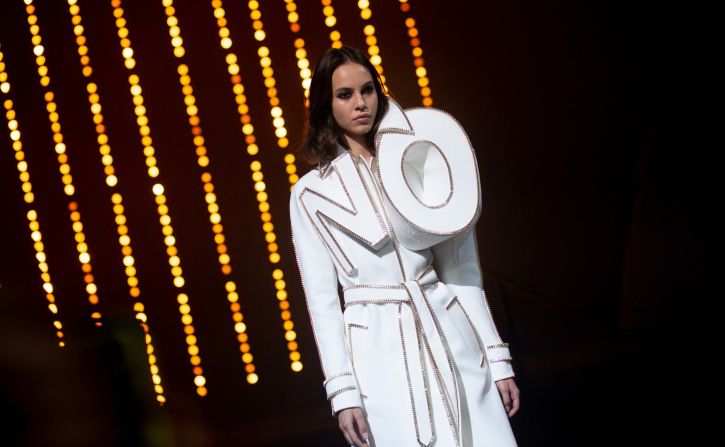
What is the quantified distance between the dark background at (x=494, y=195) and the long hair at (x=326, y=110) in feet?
4.15

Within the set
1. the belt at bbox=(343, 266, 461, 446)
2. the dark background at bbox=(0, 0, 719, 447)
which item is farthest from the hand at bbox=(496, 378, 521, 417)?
the dark background at bbox=(0, 0, 719, 447)

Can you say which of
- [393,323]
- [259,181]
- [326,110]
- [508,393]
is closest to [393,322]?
[393,323]

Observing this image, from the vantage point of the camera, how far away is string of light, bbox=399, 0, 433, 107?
293cm

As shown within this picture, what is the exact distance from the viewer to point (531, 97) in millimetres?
3043

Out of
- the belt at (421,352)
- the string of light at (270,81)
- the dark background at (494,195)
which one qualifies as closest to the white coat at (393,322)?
the belt at (421,352)

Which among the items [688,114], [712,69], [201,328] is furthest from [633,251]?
[201,328]

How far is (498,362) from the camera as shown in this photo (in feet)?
4.91

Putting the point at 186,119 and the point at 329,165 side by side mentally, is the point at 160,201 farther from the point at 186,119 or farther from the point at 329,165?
the point at 329,165

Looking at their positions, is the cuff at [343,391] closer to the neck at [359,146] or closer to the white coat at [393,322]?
the white coat at [393,322]

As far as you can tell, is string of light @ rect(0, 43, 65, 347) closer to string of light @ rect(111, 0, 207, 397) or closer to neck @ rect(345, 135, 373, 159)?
string of light @ rect(111, 0, 207, 397)

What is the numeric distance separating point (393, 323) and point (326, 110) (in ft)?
1.54

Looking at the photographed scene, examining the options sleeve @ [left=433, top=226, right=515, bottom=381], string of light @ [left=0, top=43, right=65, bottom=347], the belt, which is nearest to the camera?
the belt

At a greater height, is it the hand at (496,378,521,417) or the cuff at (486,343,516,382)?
the cuff at (486,343,516,382)

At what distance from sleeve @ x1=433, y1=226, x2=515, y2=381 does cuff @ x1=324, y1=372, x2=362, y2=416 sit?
253 millimetres
